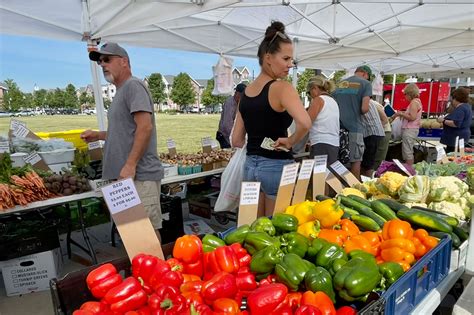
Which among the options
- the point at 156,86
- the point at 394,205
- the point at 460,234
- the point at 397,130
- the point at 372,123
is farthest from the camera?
the point at 156,86

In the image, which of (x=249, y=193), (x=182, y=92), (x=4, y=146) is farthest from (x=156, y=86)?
(x=249, y=193)

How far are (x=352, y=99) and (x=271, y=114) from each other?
280 cm

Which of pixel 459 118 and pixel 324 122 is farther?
pixel 459 118

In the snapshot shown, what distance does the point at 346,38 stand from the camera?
7.02 meters

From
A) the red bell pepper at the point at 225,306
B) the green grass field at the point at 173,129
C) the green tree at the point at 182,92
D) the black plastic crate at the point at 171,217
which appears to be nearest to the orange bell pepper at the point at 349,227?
the red bell pepper at the point at 225,306

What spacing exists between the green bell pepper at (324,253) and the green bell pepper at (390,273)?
0.15 metres

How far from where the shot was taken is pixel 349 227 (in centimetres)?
176

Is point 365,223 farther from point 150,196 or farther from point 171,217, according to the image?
point 171,217

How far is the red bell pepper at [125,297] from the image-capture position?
1.19 m

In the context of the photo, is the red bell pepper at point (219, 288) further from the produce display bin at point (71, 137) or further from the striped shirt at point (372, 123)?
the striped shirt at point (372, 123)

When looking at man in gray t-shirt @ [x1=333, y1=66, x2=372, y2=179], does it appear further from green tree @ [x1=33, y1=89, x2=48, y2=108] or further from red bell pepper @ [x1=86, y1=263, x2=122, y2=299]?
green tree @ [x1=33, y1=89, x2=48, y2=108]

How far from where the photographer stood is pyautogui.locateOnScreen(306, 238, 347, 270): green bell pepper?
1.42 m

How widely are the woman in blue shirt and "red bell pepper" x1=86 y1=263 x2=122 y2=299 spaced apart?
636cm

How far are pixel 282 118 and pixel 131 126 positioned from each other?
3.53 ft
